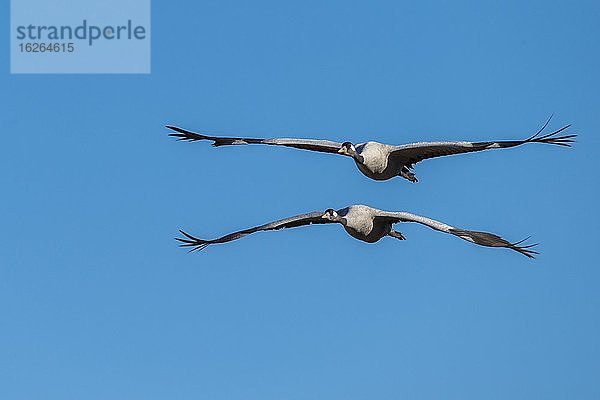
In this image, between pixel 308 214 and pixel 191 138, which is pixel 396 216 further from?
pixel 191 138

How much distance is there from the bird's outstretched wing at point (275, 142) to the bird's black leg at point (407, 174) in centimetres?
281

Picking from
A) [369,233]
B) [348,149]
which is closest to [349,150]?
[348,149]

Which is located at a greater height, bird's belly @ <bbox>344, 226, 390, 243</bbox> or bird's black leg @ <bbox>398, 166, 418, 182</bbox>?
bird's black leg @ <bbox>398, 166, 418, 182</bbox>

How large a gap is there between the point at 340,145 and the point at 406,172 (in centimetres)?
298

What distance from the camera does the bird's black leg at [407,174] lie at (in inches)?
2705

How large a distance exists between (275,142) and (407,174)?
247 inches

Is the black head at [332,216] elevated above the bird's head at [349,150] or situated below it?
below

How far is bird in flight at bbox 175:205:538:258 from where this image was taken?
62.9 meters

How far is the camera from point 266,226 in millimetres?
70000

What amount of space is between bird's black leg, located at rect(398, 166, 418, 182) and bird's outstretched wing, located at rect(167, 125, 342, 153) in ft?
9.23

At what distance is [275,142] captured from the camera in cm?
7138

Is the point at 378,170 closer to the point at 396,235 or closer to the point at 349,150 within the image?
the point at 349,150

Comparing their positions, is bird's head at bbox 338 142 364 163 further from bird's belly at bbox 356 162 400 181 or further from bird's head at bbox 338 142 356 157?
bird's belly at bbox 356 162 400 181

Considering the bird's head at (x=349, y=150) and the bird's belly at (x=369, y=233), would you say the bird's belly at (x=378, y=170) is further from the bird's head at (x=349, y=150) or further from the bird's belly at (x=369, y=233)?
the bird's belly at (x=369, y=233)
